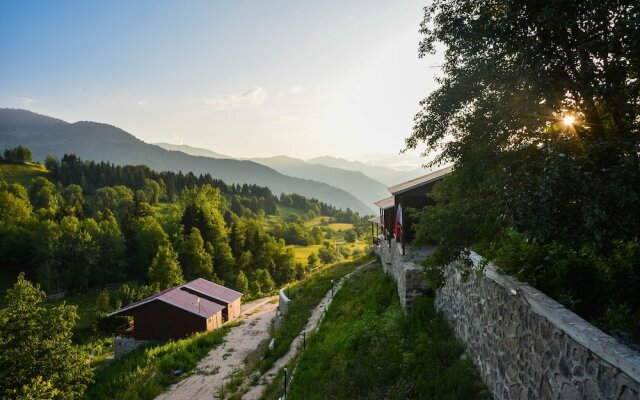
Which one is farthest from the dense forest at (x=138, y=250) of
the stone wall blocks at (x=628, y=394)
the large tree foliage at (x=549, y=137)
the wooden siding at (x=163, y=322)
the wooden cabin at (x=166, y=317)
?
the stone wall blocks at (x=628, y=394)

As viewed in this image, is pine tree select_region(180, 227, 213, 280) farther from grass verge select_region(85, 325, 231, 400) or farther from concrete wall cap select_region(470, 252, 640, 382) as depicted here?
concrete wall cap select_region(470, 252, 640, 382)

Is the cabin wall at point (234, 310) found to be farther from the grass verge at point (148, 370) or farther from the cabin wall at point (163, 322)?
the grass verge at point (148, 370)

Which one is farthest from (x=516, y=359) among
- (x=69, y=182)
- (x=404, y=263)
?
(x=69, y=182)

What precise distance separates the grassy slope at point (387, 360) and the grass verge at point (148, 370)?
42.0 ft

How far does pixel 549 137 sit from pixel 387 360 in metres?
8.07

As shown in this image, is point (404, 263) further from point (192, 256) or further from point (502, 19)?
point (192, 256)

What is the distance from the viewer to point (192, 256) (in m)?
65.4

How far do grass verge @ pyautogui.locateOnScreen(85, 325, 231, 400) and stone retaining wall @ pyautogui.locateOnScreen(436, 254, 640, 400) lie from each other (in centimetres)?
2164

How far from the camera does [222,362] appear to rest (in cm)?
2845

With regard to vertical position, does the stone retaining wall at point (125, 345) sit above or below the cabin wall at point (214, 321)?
below

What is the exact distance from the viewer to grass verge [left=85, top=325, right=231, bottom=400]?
81.7 ft

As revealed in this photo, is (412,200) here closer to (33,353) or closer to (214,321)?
(33,353)

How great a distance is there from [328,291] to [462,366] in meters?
24.2

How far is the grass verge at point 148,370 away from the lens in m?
24.9
